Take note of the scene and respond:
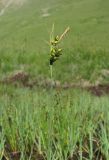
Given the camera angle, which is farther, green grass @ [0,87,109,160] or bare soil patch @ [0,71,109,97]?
bare soil patch @ [0,71,109,97]

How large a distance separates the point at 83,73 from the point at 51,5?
2637 centimetres

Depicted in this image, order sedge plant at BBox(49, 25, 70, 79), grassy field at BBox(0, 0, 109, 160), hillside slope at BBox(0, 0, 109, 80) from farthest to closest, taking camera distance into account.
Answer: hillside slope at BBox(0, 0, 109, 80), grassy field at BBox(0, 0, 109, 160), sedge plant at BBox(49, 25, 70, 79)

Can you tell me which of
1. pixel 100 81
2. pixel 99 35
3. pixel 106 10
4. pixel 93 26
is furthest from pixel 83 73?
pixel 106 10

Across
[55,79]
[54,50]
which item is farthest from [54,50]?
[55,79]

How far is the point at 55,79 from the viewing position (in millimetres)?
28312

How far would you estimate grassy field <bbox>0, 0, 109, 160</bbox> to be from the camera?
17.6ft

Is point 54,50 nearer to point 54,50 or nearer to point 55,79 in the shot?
point 54,50

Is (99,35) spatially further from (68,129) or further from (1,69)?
(68,129)

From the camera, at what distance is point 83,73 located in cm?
3038

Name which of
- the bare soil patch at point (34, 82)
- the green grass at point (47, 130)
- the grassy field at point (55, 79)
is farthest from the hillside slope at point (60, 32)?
the green grass at point (47, 130)

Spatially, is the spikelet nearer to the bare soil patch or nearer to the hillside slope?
the bare soil patch

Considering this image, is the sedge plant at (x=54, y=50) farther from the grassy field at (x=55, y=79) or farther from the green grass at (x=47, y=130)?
the green grass at (x=47, y=130)

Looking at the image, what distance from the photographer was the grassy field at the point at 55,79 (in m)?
5.38

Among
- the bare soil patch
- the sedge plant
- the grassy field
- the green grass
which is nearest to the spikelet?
the sedge plant
